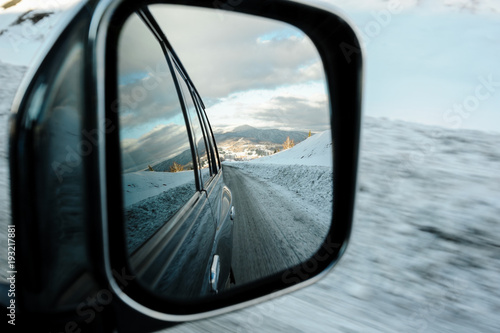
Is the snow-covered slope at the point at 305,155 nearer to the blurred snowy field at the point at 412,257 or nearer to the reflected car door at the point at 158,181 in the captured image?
the blurred snowy field at the point at 412,257

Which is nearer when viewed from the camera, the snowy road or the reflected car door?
the reflected car door

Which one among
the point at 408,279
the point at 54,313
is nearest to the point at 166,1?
the point at 54,313

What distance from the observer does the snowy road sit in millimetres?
3133

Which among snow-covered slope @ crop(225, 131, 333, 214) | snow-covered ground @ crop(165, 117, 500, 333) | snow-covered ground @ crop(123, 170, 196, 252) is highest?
snow-covered ground @ crop(123, 170, 196, 252)

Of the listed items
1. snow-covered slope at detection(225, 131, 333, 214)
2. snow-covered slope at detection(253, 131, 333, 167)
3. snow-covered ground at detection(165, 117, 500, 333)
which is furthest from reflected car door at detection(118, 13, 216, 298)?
snow-covered slope at detection(253, 131, 333, 167)

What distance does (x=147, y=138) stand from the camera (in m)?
1.48

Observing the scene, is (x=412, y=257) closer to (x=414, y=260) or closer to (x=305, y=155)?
(x=414, y=260)

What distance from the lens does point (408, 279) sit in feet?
10.6

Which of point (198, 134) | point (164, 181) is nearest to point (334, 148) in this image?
point (164, 181)

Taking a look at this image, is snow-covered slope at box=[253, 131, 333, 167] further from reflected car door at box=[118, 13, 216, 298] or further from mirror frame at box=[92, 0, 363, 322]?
mirror frame at box=[92, 0, 363, 322]

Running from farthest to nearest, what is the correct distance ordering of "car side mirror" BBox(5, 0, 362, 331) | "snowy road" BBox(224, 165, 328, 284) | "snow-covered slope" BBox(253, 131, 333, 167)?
"snow-covered slope" BBox(253, 131, 333, 167), "snowy road" BBox(224, 165, 328, 284), "car side mirror" BBox(5, 0, 362, 331)

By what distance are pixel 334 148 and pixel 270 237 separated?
3.30 meters

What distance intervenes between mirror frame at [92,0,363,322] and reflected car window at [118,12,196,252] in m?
0.16

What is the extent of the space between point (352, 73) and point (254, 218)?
390cm
